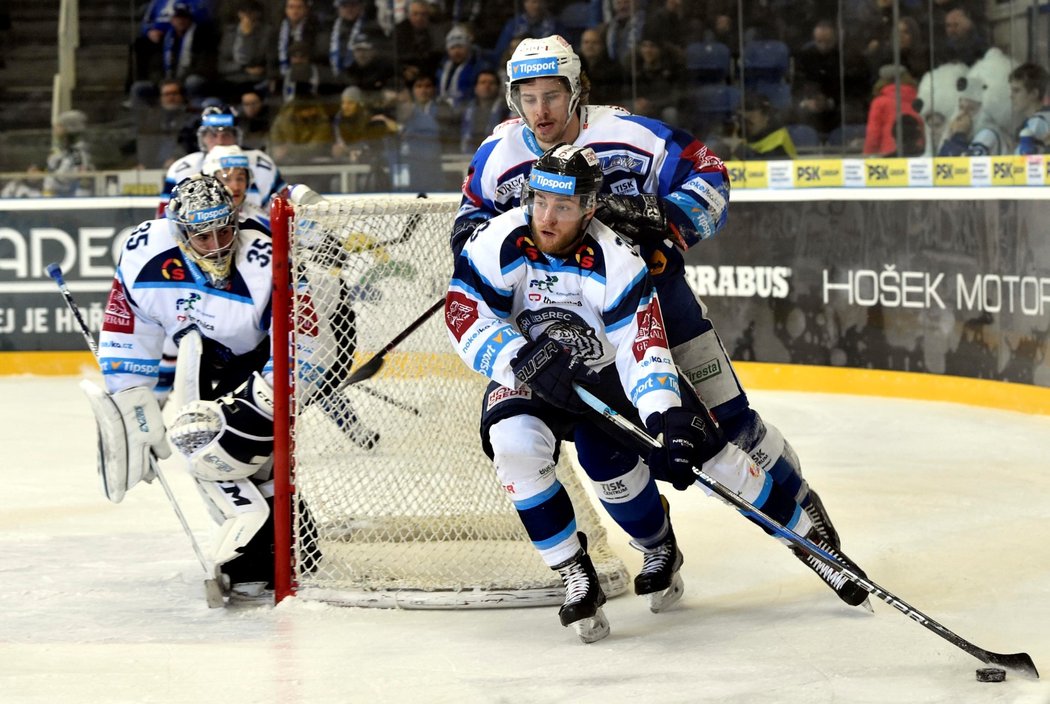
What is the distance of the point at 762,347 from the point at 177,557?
3684 millimetres

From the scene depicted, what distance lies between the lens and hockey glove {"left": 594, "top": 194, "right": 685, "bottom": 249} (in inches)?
129

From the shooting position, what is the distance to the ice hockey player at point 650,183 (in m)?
3.37

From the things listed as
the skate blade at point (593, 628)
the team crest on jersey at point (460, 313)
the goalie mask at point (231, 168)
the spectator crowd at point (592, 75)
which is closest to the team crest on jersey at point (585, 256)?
the team crest on jersey at point (460, 313)

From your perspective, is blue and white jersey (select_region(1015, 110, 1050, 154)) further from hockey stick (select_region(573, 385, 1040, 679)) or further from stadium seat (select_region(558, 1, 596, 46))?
hockey stick (select_region(573, 385, 1040, 679))

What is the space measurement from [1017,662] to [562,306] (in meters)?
1.13

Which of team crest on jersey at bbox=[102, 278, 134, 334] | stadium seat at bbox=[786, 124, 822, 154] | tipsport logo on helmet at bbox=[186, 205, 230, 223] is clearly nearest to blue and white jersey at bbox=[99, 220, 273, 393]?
team crest on jersey at bbox=[102, 278, 134, 334]

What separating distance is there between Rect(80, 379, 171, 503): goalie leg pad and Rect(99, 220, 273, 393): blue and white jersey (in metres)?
0.05

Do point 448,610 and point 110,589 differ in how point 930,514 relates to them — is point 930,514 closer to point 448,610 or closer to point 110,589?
point 448,610

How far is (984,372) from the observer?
630 cm

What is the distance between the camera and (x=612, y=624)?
340cm

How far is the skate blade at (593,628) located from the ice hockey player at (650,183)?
0.52m

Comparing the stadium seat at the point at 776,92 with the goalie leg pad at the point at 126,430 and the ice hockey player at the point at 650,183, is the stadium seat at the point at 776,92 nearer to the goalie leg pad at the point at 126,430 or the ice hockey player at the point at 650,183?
the ice hockey player at the point at 650,183

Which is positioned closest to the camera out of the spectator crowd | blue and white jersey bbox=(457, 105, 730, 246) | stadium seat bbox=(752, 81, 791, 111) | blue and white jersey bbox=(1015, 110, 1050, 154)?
blue and white jersey bbox=(457, 105, 730, 246)

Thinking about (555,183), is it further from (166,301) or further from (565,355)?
(166,301)
